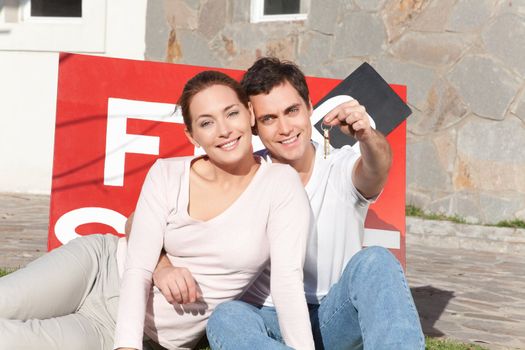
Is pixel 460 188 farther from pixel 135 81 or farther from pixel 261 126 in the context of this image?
pixel 261 126

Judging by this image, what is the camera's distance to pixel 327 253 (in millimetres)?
3178

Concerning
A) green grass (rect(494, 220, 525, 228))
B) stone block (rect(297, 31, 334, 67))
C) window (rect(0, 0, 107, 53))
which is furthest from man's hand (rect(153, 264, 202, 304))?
window (rect(0, 0, 107, 53))

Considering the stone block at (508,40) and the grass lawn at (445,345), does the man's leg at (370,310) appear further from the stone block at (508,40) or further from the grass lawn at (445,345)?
the stone block at (508,40)

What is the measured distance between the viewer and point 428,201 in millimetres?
7262

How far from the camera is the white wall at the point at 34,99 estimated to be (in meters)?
8.73

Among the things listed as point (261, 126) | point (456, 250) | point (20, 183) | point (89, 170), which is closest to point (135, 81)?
point (89, 170)

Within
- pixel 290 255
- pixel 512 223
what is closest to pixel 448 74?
pixel 512 223

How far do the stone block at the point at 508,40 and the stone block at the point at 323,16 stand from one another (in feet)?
4.30

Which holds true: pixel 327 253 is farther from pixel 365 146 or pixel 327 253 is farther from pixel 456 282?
pixel 456 282

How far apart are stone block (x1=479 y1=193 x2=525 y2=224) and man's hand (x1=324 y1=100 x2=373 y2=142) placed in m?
4.16

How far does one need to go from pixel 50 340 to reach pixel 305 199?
2.90 ft

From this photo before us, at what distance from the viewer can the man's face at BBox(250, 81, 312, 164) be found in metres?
3.11

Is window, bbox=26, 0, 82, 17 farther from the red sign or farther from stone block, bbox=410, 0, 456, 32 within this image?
the red sign

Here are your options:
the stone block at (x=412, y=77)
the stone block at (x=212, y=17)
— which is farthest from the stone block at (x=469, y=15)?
the stone block at (x=212, y=17)
